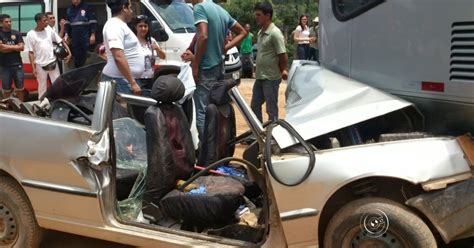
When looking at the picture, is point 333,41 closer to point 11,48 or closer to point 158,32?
point 158,32

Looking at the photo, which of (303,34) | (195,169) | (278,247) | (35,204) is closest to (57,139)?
→ (35,204)

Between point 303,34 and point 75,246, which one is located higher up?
point 303,34

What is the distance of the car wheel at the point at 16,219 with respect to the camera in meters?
3.70

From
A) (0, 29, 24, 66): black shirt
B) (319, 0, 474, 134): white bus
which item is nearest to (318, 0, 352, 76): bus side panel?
(319, 0, 474, 134): white bus

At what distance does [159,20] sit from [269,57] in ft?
8.63

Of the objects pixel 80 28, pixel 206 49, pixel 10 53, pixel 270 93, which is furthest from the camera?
pixel 80 28

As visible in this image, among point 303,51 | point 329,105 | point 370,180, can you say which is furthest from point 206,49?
point 303,51

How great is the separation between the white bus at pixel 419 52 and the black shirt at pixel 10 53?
6880 millimetres

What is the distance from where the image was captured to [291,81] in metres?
3.95

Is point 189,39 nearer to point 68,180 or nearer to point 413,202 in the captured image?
→ point 68,180

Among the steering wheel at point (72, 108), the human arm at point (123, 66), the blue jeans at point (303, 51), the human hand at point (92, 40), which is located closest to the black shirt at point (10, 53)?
the human hand at point (92, 40)

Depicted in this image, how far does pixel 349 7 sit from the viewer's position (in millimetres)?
3580

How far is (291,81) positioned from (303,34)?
31.8 feet

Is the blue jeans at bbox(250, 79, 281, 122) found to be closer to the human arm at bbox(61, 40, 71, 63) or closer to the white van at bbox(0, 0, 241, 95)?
the white van at bbox(0, 0, 241, 95)
